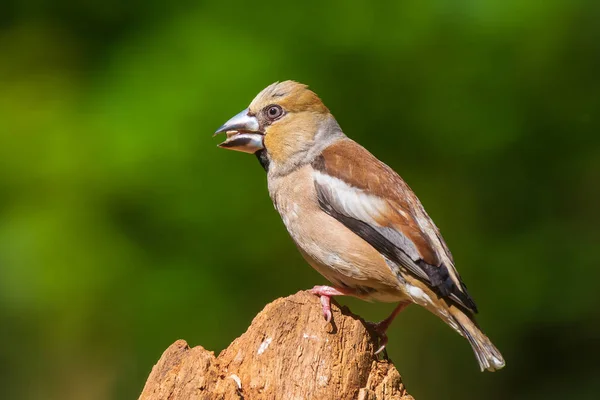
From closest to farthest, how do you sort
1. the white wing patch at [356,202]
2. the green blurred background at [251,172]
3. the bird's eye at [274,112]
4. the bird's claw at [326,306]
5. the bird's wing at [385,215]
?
the bird's claw at [326,306] < the bird's wing at [385,215] < the white wing patch at [356,202] < the bird's eye at [274,112] < the green blurred background at [251,172]

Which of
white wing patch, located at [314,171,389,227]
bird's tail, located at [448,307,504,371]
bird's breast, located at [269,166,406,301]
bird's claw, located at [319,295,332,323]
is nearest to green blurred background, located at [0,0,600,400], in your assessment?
bird's breast, located at [269,166,406,301]

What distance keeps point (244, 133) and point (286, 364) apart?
201cm

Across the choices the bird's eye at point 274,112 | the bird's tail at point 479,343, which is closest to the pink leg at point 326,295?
the bird's tail at point 479,343

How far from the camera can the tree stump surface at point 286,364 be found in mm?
4715

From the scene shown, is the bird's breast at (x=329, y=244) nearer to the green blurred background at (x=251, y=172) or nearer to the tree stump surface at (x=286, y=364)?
the tree stump surface at (x=286, y=364)

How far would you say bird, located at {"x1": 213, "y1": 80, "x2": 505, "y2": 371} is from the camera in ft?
17.6

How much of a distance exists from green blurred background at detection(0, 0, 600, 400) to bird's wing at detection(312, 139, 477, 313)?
112 inches

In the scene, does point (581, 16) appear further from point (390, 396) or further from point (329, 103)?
point (390, 396)

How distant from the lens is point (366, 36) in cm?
916

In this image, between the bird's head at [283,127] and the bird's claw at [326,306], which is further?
the bird's head at [283,127]

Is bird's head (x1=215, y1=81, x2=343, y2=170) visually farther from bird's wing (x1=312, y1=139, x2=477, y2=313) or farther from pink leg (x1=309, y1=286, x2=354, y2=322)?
pink leg (x1=309, y1=286, x2=354, y2=322)

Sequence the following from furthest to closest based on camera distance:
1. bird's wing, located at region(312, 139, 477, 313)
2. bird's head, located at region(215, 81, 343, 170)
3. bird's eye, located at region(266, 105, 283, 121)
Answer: bird's eye, located at region(266, 105, 283, 121) < bird's head, located at region(215, 81, 343, 170) < bird's wing, located at region(312, 139, 477, 313)

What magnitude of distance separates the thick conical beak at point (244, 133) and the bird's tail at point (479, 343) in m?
1.76

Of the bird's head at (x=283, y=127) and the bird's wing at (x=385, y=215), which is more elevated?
the bird's head at (x=283, y=127)
